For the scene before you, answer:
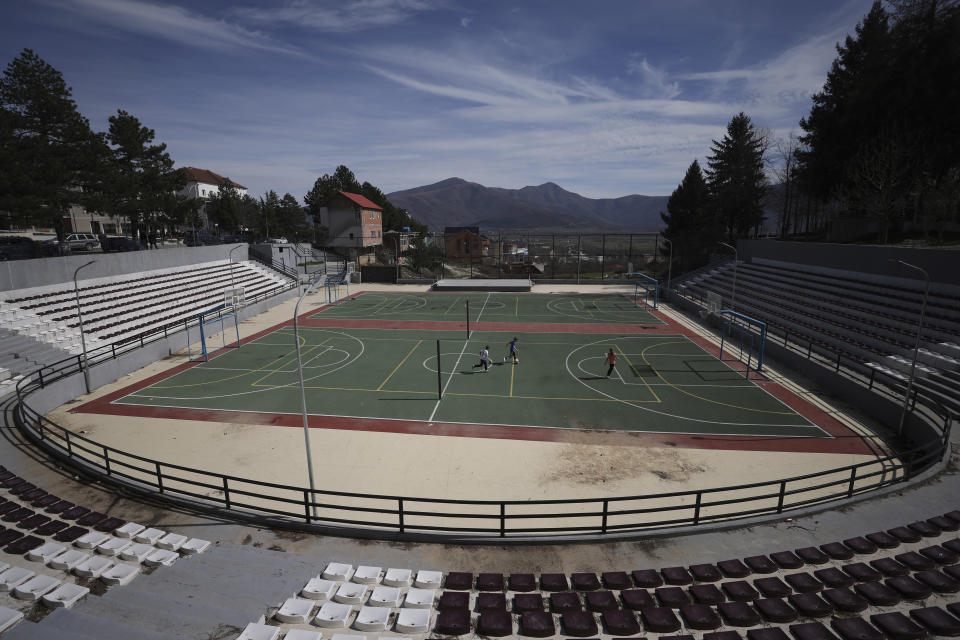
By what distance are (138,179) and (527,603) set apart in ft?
153

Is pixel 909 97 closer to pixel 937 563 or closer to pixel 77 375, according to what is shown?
pixel 937 563

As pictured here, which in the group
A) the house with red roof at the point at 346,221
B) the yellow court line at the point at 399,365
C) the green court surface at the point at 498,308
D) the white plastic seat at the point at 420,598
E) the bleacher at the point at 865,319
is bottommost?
the yellow court line at the point at 399,365

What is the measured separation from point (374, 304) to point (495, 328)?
1537cm

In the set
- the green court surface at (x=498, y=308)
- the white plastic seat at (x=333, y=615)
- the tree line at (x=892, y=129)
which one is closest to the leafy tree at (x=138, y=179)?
the green court surface at (x=498, y=308)

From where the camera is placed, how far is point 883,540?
33.0 feet

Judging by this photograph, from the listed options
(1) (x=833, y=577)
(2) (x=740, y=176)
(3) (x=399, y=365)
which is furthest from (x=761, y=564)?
(2) (x=740, y=176)

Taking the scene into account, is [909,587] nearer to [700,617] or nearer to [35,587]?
[700,617]

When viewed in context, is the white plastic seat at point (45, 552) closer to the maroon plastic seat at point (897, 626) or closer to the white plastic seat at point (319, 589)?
the white plastic seat at point (319, 589)

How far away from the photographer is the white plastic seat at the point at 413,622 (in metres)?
7.93

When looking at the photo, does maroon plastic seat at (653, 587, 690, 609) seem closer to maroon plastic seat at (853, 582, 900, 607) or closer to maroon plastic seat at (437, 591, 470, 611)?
maroon plastic seat at (853, 582, 900, 607)

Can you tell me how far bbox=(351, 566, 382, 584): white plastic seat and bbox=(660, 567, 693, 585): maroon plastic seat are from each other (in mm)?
5544

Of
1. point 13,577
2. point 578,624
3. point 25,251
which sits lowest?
point 578,624

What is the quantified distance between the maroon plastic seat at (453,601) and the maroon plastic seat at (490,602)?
23cm

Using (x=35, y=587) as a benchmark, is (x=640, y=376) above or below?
below
